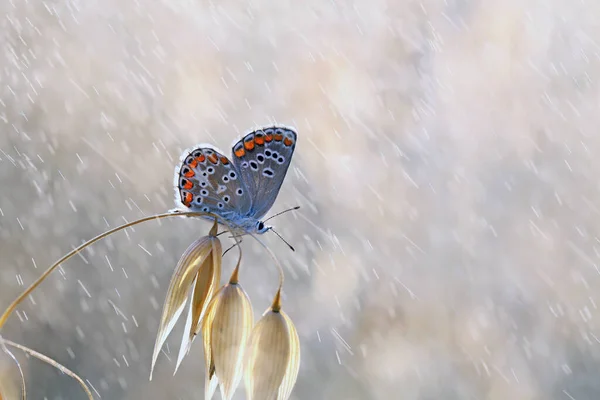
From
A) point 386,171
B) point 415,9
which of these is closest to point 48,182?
point 386,171

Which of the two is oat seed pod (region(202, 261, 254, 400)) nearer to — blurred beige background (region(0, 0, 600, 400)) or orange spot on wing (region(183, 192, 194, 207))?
orange spot on wing (region(183, 192, 194, 207))

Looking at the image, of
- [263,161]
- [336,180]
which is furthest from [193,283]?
[336,180]

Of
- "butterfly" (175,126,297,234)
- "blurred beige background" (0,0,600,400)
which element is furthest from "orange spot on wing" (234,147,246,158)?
"blurred beige background" (0,0,600,400)

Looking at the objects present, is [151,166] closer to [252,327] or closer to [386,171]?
[386,171]

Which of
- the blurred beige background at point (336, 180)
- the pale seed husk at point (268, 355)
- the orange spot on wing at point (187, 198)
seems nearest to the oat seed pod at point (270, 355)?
the pale seed husk at point (268, 355)

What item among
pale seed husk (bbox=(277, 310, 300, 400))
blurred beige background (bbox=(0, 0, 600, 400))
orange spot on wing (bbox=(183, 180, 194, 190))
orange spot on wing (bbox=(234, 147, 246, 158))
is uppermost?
orange spot on wing (bbox=(234, 147, 246, 158))

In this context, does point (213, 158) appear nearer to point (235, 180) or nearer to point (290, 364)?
point (235, 180)

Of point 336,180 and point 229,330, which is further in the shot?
point 336,180
